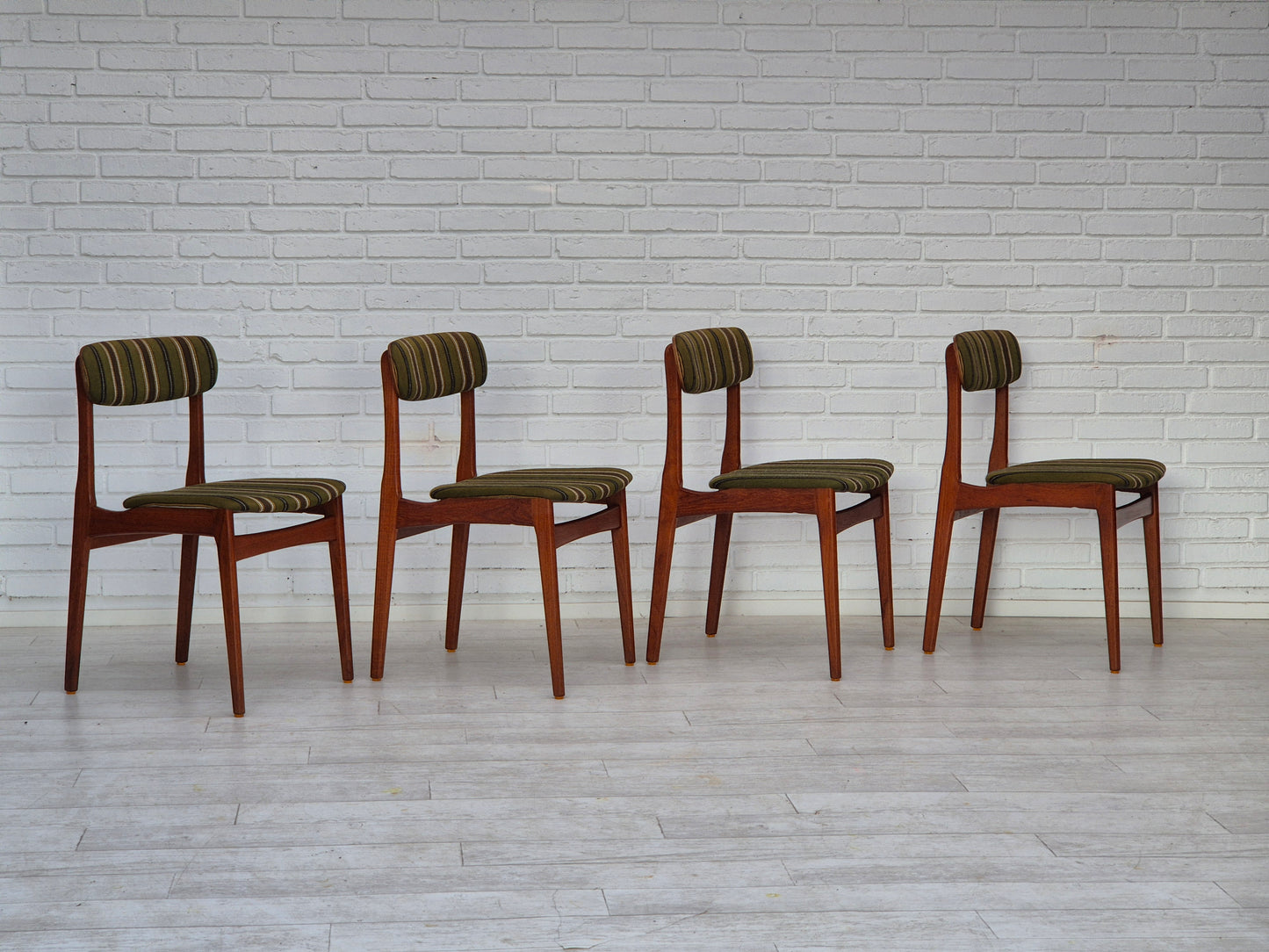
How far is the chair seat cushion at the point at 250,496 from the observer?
2.70m

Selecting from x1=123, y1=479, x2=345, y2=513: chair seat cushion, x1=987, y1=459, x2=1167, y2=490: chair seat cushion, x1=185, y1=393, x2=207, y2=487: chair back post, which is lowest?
x1=987, y1=459, x2=1167, y2=490: chair seat cushion

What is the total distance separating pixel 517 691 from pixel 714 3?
2010 mm

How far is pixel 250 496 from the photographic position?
2.72m

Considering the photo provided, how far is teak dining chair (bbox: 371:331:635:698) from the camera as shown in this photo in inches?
113

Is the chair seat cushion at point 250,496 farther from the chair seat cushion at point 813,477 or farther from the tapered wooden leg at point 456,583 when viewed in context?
the chair seat cushion at point 813,477

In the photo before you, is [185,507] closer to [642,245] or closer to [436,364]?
[436,364]

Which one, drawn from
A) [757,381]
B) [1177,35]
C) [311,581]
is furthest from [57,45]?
[1177,35]

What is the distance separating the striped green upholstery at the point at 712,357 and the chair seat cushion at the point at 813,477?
24cm

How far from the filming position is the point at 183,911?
170 centimetres

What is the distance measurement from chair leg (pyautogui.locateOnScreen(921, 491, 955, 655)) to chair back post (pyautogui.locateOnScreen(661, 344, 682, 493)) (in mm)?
714

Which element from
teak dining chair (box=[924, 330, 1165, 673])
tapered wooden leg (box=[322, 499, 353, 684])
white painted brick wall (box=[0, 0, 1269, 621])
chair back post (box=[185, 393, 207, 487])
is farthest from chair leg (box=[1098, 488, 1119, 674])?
chair back post (box=[185, 393, 207, 487])

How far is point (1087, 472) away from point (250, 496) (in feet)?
6.50

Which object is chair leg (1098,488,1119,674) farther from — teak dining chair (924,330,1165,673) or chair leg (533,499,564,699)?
chair leg (533,499,564,699)

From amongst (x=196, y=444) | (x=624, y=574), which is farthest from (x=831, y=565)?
(x=196, y=444)
